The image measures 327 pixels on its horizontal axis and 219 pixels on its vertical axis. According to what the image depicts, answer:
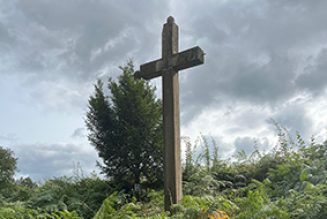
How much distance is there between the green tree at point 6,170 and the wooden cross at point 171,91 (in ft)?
15.5

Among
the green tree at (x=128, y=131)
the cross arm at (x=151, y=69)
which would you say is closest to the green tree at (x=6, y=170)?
the green tree at (x=128, y=131)

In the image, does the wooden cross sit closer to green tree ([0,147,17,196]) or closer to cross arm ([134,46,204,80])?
cross arm ([134,46,204,80])

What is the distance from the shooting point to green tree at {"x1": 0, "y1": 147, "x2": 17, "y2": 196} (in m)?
9.31

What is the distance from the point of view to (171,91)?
19.6 ft

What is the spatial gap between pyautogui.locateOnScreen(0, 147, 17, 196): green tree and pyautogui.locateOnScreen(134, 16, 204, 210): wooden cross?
4732 mm

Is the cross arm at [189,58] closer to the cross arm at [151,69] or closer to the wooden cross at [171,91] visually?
the wooden cross at [171,91]

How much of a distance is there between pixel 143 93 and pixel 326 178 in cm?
383

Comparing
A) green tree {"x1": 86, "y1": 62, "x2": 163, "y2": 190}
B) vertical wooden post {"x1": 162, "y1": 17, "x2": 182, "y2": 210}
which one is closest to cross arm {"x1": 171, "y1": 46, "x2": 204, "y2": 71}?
vertical wooden post {"x1": 162, "y1": 17, "x2": 182, "y2": 210}

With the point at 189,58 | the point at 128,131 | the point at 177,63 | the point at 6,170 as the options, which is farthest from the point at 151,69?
the point at 6,170

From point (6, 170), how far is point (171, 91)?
20.4 ft

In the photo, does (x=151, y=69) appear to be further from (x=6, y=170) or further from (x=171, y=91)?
(x=6, y=170)

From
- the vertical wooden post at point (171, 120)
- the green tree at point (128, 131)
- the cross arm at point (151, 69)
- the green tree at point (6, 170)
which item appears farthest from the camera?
the green tree at point (6, 170)

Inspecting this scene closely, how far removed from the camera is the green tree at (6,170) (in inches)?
367

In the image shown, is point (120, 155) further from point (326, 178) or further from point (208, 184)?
point (326, 178)
